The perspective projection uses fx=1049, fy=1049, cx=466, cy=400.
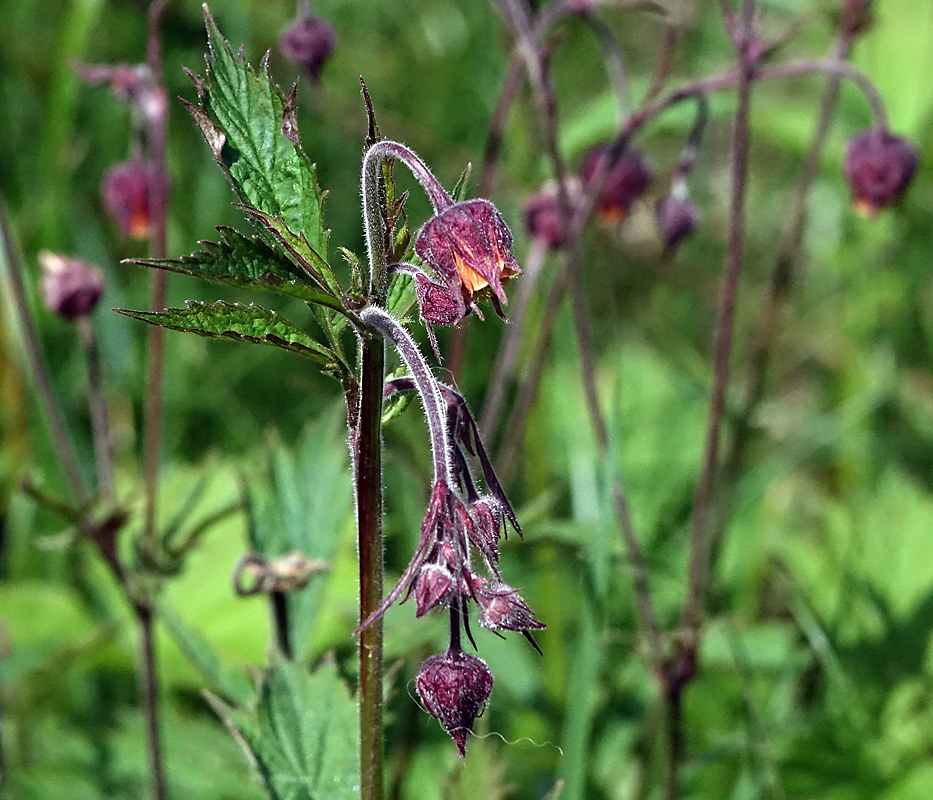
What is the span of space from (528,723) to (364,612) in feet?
4.70

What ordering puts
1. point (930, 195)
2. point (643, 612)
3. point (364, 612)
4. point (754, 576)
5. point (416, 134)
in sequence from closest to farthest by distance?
point (364, 612) < point (643, 612) < point (754, 576) < point (416, 134) < point (930, 195)

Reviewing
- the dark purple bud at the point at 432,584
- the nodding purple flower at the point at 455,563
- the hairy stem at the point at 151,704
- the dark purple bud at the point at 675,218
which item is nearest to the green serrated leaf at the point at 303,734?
the nodding purple flower at the point at 455,563

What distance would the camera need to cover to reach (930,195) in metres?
3.49

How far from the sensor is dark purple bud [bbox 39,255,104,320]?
196 cm

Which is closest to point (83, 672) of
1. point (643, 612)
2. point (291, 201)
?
point (643, 612)

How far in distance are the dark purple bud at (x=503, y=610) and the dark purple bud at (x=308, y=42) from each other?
1.23 meters

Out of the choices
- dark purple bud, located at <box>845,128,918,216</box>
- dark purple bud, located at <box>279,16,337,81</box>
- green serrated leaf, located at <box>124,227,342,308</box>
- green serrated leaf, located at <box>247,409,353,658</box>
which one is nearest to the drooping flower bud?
dark purple bud, located at <box>845,128,918,216</box>

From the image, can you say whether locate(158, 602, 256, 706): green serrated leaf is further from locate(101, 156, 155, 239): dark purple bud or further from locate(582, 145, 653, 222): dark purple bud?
locate(582, 145, 653, 222): dark purple bud

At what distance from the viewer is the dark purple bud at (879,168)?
185 centimetres

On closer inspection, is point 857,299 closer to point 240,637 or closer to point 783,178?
point 783,178

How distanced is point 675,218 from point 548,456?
115 centimetres

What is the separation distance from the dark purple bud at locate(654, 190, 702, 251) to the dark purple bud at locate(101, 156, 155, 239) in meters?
0.99

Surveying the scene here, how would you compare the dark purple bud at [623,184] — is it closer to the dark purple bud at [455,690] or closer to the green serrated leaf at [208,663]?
the green serrated leaf at [208,663]

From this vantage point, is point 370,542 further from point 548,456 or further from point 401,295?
point 548,456
